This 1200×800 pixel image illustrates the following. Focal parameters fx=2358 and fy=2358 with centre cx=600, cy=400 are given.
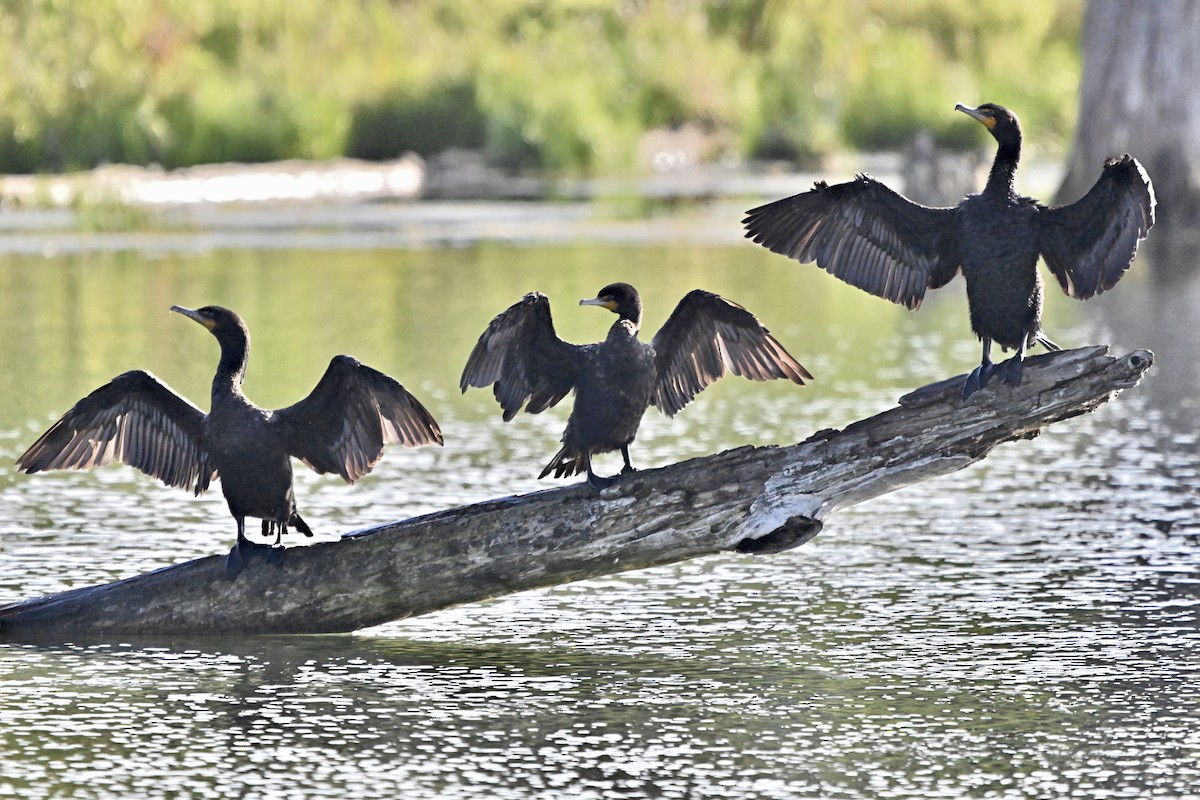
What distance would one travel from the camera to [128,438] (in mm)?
8344

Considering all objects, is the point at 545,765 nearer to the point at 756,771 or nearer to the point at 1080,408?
the point at 756,771

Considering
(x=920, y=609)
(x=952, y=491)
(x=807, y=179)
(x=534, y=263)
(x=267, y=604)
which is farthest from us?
(x=807, y=179)

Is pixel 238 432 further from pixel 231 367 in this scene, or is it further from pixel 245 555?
pixel 245 555

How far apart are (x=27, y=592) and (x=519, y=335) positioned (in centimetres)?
232

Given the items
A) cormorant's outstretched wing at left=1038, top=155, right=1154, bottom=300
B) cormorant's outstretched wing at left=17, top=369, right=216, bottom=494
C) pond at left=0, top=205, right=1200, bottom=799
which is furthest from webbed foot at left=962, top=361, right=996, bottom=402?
cormorant's outstretched wing at left=17, top=369, right=216, bottom=494

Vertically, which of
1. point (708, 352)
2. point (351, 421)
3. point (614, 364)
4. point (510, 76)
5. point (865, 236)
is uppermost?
point (510, 76)

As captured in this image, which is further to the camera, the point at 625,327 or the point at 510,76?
the point at 510,76

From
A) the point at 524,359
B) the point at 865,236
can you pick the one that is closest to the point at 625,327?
the point at 524,359

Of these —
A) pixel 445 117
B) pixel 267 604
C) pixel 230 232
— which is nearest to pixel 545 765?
pixel 267 604

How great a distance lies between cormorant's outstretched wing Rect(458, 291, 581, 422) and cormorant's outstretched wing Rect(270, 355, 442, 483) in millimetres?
273

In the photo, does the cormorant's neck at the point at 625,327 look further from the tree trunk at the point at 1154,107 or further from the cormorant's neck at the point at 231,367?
the tree trunk at the point at 1154,107

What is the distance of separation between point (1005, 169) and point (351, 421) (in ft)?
7.98

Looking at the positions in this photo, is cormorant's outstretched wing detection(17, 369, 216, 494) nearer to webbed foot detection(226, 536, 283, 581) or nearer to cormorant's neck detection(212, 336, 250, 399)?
cormorant's neck detection(212, 336, 250, 399)

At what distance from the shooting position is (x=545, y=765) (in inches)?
268
